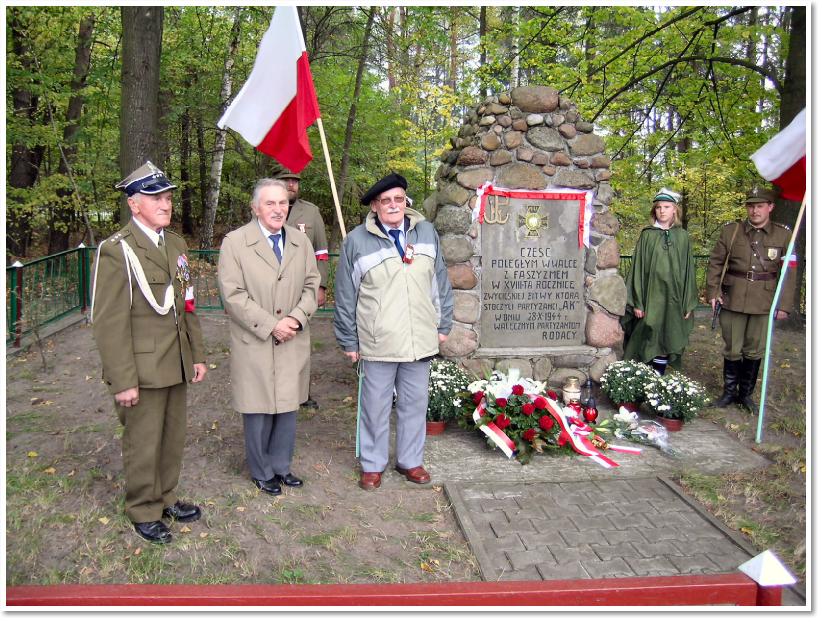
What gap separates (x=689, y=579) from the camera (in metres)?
1.73

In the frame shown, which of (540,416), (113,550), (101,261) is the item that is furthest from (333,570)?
(540,416)

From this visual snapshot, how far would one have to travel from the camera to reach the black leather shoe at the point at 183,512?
3713mm

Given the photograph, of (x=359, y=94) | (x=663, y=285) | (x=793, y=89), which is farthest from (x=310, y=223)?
(x=359, y=94)

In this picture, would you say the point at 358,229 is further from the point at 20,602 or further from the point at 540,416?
the point at 20,602

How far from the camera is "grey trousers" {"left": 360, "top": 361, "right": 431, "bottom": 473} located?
422 centimetres

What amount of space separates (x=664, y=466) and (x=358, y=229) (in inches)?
108

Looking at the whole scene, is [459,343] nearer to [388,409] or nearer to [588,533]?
[388,409]

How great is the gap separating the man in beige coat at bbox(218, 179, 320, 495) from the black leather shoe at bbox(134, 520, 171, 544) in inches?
28.7

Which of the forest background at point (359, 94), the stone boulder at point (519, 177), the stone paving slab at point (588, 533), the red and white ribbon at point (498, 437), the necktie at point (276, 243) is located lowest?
the stone paving slab at point (588, 533)

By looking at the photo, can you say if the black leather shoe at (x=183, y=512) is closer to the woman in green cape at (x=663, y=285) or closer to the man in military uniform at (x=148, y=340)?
the man in military uniform at (x=148, y=340)

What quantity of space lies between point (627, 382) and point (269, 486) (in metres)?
3.19

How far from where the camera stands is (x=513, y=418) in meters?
4.87

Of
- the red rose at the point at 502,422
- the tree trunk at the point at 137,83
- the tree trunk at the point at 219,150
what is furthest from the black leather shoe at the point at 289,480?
the tree trunk at the point at 219,150

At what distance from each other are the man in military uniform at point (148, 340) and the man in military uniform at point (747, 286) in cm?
464
